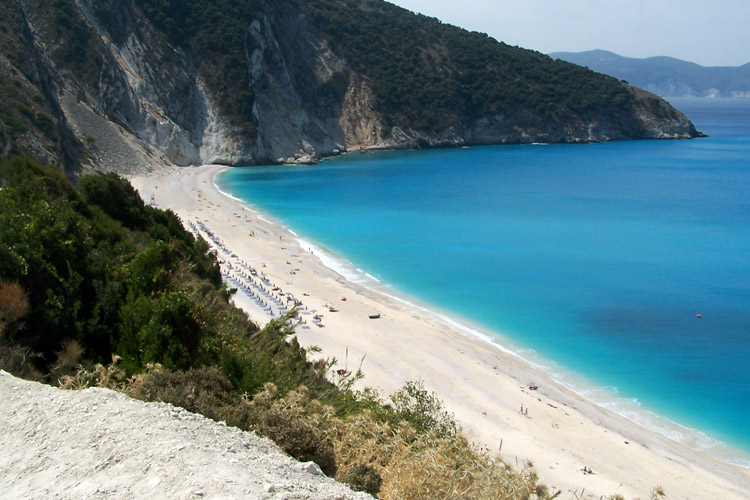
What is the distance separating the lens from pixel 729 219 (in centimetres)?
4691

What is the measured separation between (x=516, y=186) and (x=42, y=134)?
41.6 meters

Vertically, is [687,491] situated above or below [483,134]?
below

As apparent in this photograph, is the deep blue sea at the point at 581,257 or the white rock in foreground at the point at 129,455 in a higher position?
the white rock in foreground at the point at 129,455

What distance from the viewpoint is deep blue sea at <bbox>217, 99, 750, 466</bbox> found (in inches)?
775

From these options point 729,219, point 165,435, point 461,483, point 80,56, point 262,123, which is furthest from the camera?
point 262,123

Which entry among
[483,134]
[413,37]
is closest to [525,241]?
[483,134]

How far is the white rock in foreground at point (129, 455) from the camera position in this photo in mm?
4668

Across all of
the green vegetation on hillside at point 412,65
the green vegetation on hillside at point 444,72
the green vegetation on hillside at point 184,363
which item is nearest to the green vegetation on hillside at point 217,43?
the green vegetation on hillside at point 412,65

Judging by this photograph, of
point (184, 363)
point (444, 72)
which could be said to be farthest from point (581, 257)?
point (444, 72)

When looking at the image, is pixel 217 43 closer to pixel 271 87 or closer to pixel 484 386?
pixel 271 87

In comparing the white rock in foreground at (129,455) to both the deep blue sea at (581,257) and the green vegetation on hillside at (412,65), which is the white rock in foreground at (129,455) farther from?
the green vegetation on hillside at (412,65)

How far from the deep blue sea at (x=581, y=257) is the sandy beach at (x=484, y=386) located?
149 centimetres

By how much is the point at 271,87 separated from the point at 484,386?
7014 centimetres

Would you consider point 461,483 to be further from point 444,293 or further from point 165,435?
point 444,293
